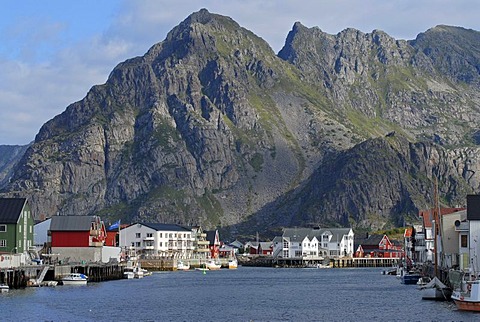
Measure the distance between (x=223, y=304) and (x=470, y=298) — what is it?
30.5 metres

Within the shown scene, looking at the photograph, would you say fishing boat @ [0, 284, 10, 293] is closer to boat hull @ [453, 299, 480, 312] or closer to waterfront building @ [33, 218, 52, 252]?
waterfront building @ [33, 218, 52, 252]

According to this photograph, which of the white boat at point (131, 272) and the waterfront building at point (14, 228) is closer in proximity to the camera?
the waterfront building at point (14, 228)

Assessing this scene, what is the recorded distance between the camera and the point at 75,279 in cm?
12181

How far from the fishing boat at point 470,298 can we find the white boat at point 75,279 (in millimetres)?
59592

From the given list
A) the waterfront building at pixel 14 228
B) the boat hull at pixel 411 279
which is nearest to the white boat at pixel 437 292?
the boat hull at pixel 411 279

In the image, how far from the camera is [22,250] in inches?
4852

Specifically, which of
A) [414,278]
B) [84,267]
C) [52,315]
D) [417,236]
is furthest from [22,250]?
[417,236]

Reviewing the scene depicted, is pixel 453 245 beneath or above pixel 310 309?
above

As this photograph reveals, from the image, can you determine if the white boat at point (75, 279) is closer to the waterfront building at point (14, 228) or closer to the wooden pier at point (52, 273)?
the wooden pier at point (52, 273)

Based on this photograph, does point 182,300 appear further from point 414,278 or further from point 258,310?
point 414,278

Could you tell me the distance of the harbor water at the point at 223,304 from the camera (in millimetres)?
80625

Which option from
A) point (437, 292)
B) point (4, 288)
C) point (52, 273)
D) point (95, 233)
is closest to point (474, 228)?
point (437, 292)

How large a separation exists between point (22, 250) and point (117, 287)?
13.8 metres

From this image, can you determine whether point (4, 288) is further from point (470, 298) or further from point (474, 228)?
point (470, 298)
